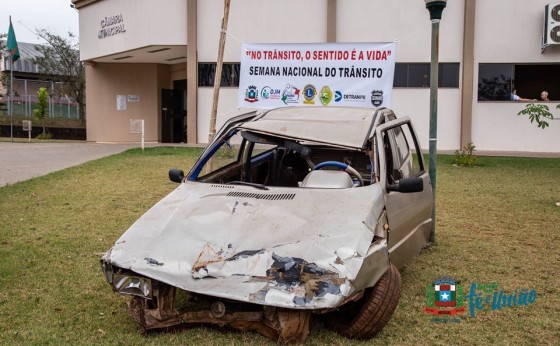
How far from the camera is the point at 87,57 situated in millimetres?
26500

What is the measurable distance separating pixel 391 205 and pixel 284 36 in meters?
17.0

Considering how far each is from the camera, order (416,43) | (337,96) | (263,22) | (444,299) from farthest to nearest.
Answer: (263,22)
(416,43)
(337,96)
(444,299)

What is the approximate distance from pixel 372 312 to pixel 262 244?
820mm

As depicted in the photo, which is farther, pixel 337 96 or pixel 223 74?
pixel 223 74

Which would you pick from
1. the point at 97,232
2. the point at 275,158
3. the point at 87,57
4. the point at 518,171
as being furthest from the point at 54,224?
the point at 87,57

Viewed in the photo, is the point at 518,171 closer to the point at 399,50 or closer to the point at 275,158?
the point at 399,50

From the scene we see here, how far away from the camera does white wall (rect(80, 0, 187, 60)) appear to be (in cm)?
2186

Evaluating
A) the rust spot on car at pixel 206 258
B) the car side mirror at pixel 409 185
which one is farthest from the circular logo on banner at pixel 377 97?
the rust spot on car at pixel 206 258

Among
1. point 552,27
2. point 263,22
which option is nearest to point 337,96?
point 263,22

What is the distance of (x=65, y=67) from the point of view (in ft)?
119

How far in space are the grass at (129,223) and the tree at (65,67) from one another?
24511 millimetres

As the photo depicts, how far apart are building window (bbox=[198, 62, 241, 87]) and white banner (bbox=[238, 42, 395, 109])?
417 inches

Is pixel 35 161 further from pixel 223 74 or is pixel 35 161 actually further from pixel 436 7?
pixel 436 7

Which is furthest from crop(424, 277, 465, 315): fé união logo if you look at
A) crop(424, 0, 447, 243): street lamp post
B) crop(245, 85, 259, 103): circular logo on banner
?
crop(245, 85, 259, 103): circular logo on banner
